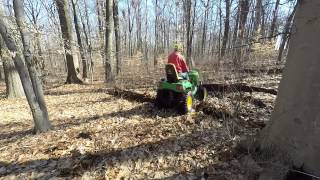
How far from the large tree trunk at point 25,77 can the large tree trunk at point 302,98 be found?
14.8ft

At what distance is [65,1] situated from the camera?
12.0 metres

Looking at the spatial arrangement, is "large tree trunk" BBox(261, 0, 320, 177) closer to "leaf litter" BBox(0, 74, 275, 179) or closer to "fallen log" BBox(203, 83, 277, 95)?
"leaf litter" BBox(0, 74, 275, 179)

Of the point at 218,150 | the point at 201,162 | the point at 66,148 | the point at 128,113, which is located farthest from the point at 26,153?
the point at 218,150

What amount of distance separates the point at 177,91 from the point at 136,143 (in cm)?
211

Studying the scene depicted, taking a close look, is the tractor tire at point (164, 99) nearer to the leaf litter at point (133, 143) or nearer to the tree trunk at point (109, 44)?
the leaf litter at point (133, 143)

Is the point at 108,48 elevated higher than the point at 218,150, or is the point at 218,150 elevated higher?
the point at 108,48

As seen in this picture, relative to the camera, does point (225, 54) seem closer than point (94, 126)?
No

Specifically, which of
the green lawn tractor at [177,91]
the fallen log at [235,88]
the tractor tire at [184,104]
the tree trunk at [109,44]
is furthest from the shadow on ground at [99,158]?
the tree trunk at [109,44]

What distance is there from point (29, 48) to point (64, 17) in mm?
8025

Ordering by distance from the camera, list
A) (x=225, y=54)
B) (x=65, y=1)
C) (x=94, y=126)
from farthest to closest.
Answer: (x=65, y=1)
(x=225, y=54)
(x=94, y=126)

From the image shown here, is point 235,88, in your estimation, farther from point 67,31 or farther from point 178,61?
point 67,31

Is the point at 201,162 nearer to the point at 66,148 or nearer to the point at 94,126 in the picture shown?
the point at 66,148

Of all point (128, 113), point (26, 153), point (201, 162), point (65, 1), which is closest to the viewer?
point (201, 162)

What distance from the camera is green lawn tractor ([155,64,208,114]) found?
621cm
